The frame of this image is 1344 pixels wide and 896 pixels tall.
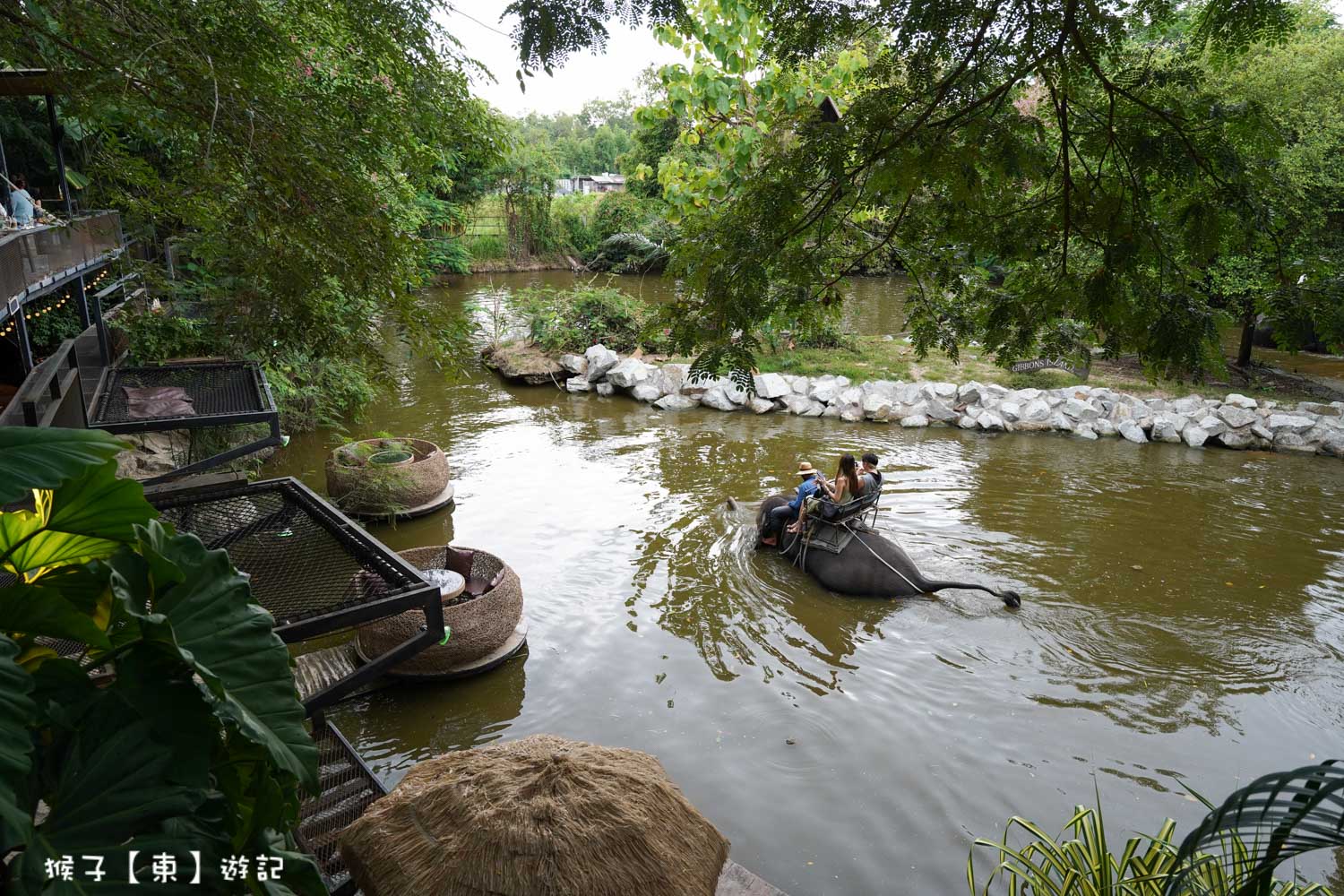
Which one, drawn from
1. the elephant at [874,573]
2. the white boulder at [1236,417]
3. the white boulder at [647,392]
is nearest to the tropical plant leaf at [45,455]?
the elephant at [874,573]

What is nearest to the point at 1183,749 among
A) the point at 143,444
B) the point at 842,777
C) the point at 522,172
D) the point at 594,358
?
the point at 842,777

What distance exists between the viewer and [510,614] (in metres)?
6.37

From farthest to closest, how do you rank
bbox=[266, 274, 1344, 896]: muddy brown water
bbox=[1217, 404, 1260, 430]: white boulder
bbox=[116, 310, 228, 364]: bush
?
bbox=[1217, 404, 1260, 430]: white boulder, bbox=[116, 310, 228, 364]: bush, bbox=[266, 274, 1344, 896]: muddy brown water

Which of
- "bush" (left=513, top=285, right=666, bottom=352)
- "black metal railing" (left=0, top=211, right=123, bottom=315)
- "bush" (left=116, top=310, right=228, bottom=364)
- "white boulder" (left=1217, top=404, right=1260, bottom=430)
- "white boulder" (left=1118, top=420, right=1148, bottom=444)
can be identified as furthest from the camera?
"bush" (left=513, top=285, right=666, bottom=352)

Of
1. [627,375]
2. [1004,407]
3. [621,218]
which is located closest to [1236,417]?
[1004,407]

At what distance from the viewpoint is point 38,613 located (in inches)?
70.6

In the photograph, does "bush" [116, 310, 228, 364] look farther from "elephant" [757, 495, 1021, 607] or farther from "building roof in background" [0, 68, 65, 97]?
"elephant" [757, 495, 1021, 607]

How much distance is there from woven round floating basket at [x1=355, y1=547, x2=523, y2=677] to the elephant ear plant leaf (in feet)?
12.4

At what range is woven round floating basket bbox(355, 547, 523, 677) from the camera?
18.9ft

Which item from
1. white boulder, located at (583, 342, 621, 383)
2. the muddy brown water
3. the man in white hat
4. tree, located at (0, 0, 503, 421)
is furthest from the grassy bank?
tree, located at (0, 0, 503, 421)

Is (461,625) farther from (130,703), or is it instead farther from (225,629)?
(130,703)

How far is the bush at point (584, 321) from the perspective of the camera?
1716cm

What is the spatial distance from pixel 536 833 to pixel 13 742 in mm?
1636

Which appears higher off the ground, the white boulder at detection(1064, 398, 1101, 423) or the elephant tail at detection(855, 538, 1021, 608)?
the white boulder at detection(1064, 398, 1101, 423)
